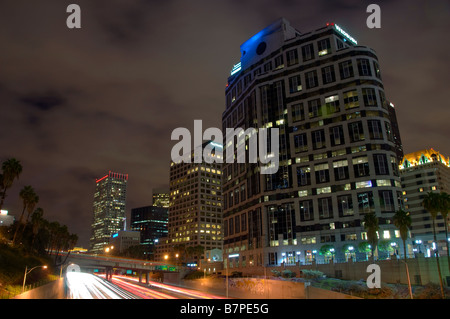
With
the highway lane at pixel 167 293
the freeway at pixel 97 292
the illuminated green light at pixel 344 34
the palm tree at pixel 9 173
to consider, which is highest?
the illuminated green light at pixel 344 34

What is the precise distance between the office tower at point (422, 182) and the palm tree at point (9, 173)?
6640 inches

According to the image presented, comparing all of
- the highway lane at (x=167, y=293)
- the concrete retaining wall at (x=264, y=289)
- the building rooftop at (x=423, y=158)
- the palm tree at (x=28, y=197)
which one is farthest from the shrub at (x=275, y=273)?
the building rooftop at (x=423, y=158)

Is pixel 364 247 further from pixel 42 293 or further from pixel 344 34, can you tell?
pixel 344 34

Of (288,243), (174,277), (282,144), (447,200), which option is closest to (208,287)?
(288,243)

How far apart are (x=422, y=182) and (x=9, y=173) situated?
187 meters

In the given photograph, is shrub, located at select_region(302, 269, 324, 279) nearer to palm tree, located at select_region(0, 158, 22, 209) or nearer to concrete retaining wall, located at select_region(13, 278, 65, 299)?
concrete retaining wall, located at select_region(13, 278, 65, 299)

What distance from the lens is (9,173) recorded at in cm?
9019

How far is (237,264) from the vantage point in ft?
461

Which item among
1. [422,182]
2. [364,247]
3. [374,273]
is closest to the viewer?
[374,273]

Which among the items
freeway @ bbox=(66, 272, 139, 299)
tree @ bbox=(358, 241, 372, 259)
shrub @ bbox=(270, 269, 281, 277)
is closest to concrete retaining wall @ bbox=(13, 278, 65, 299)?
freeway @ bbox=(66, 272, 139, 299)

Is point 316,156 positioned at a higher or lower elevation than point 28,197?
higher

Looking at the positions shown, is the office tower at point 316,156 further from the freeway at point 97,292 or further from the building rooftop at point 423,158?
the building rooftop at point 423,158

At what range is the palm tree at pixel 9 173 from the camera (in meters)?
89.4

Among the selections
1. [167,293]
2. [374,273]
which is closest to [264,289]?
[374,273]
